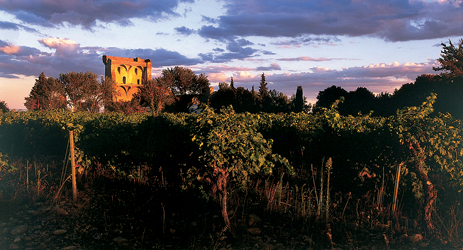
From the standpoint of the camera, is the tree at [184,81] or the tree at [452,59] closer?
the tree at [452,59]

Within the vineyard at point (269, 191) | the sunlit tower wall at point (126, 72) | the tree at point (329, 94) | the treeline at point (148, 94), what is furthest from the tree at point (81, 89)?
the vineyard at point (269, 191)

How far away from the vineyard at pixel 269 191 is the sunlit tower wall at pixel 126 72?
54.9 meters

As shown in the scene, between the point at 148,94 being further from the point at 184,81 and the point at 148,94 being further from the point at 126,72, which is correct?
the point at 126,72

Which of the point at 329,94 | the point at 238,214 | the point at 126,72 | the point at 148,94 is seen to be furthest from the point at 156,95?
the point at 238,214

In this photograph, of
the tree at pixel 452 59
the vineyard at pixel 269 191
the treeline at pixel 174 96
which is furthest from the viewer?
the treeline at pixel 174 96

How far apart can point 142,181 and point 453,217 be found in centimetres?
675

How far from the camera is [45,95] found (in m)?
48.8

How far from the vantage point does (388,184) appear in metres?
6.11

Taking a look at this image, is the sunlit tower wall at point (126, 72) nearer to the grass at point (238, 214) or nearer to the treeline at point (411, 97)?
the treeline at point (411, 97)

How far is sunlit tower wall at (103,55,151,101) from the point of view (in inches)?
2345

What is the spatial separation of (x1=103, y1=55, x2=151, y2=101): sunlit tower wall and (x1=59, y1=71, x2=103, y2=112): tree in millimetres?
6496

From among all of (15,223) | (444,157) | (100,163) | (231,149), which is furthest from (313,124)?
(15,223)

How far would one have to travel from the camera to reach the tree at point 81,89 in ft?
164

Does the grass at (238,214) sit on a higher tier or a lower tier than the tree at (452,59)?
lower
